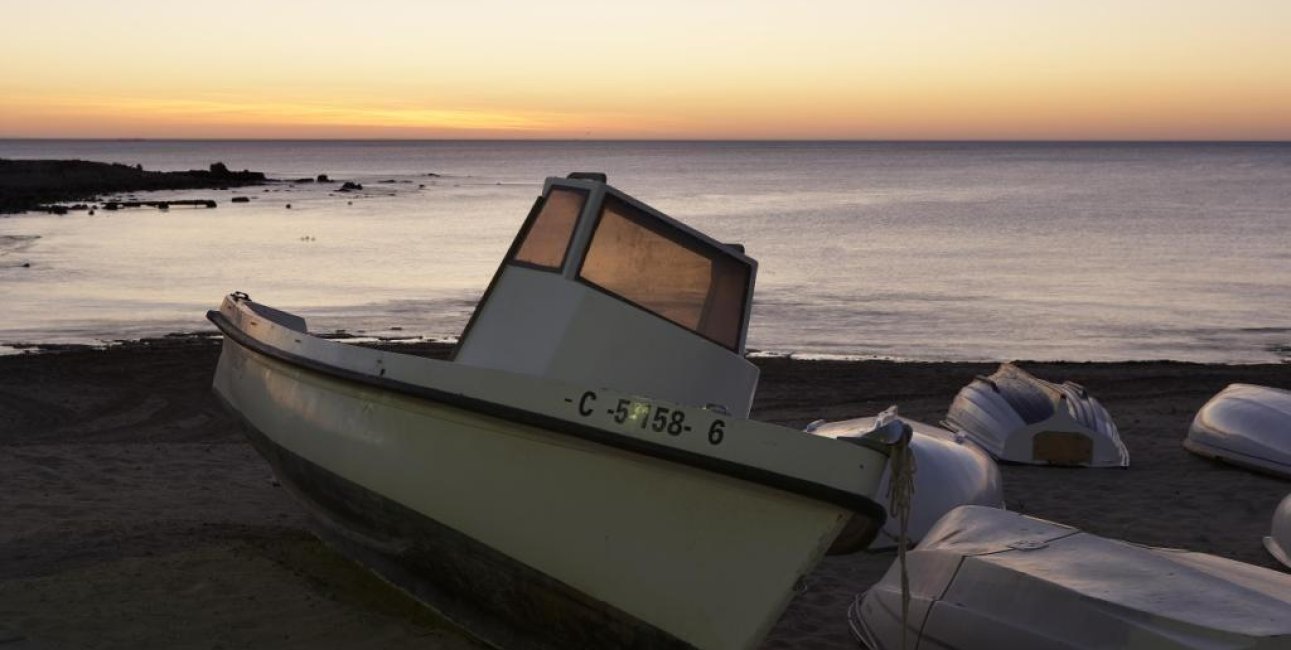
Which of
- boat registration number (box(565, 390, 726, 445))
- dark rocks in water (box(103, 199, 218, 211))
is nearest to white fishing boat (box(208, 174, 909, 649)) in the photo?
boat registration number (box(565, 390, 726, 445))

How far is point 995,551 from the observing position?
7.15 meters

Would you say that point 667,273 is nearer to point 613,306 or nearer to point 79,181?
point 613,306

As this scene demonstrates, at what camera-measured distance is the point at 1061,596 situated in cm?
635

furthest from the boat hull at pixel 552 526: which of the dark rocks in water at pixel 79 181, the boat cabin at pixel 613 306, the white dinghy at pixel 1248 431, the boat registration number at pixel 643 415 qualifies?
the dark rocks in water at pixel 79 181

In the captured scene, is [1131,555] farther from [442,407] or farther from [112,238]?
[112,238]

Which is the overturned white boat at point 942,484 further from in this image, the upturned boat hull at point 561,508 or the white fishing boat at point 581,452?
the upturned boat hull at point 561,508

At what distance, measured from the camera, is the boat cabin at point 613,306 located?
23.5ft

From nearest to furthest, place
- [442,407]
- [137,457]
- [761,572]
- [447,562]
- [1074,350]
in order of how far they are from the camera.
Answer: [761,572], [442,407], [447,562], [137,457], [1074,350]

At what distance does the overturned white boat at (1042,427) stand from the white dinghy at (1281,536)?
312 centimetres

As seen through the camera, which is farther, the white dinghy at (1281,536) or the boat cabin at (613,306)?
the white dinghy at (1281,536)

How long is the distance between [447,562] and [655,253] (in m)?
2.20

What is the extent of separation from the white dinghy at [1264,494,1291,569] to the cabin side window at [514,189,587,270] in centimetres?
590

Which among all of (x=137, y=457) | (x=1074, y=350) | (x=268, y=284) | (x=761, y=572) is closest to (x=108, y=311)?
(x=268, y=284)

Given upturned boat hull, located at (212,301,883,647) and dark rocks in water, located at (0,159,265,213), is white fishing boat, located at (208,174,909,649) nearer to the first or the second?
upturned boat hull, located at (212,301,883,647)
